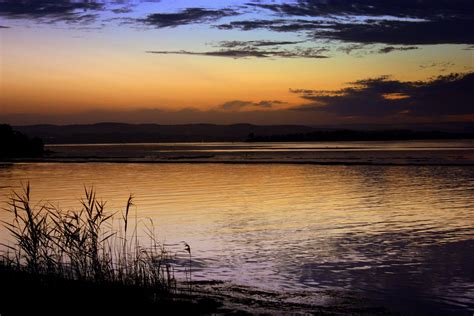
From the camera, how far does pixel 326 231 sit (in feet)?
61.8

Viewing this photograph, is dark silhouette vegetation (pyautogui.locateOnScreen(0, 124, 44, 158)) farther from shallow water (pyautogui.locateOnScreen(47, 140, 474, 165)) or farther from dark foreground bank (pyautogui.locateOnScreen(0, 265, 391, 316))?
dark foreground bank (pyautogui.locateOnScreen(0, 265, 391, 316))

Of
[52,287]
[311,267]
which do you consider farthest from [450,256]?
[52,287]

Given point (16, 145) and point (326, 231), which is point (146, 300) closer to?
point (326, 231)

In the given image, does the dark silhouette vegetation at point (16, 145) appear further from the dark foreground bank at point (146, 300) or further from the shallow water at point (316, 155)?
the dark foreground bank at point (146, 300)

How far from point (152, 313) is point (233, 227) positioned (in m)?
9.89

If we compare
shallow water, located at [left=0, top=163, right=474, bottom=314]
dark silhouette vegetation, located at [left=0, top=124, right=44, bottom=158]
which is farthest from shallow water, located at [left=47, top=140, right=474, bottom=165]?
shallow water, located at [left=0, top=163, right=474, bottom=314]

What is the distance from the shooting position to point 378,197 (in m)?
28.3

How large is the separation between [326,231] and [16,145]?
8010 cm

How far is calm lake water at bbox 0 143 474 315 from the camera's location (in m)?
12.8

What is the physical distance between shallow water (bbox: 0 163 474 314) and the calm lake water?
33 millimetres

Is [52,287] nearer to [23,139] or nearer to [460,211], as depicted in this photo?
[460,211]

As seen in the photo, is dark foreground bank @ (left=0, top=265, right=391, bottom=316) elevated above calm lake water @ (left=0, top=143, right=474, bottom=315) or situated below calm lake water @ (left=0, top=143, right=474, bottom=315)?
above

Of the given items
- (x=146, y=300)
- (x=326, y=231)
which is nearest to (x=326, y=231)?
(x=326, y=231)

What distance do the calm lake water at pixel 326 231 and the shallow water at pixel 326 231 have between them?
33 mm
